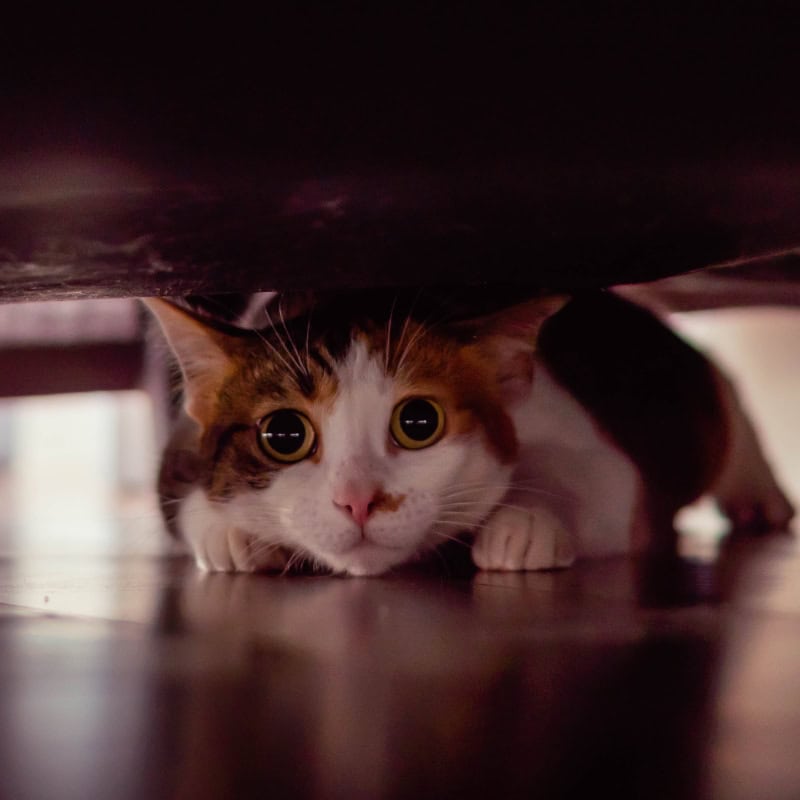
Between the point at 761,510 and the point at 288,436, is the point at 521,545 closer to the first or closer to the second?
the point at 288,436

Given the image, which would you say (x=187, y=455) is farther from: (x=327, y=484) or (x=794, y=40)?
(x=794, y=40)

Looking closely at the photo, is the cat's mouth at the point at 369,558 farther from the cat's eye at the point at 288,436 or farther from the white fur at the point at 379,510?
the cat's eye at the point at 288,436

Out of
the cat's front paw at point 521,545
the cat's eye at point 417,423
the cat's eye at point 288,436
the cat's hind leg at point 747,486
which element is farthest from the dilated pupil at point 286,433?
the cat's hind leg at point 747,486

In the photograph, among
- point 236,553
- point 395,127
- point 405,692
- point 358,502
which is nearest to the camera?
point 405,692

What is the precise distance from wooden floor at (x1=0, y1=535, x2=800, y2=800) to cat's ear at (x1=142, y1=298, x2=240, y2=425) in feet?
1.05

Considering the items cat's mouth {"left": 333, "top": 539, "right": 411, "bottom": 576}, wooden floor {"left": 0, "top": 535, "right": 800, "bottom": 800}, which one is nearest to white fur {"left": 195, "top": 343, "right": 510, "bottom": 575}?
cat's mouth {"left": 333, "top": 539, "right": 411, "bottom": 576}

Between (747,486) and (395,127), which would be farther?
(747,486)

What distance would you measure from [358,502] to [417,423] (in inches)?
5.4

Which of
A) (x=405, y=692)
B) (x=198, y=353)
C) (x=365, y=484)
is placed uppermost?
(x=198, y=353)

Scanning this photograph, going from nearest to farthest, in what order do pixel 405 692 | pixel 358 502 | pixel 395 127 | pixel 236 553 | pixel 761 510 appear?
1. pixel 405 692
2. pixel 395 127
3. pixel 358 502
4. pixel 236 553
5. pixel 761 510

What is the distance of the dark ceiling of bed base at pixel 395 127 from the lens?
23.4 inches

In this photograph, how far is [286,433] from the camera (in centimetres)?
102

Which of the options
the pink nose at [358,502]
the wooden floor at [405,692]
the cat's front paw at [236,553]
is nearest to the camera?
the wooden floor at [405,692]

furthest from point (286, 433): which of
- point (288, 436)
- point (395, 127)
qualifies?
point (395, 127)
